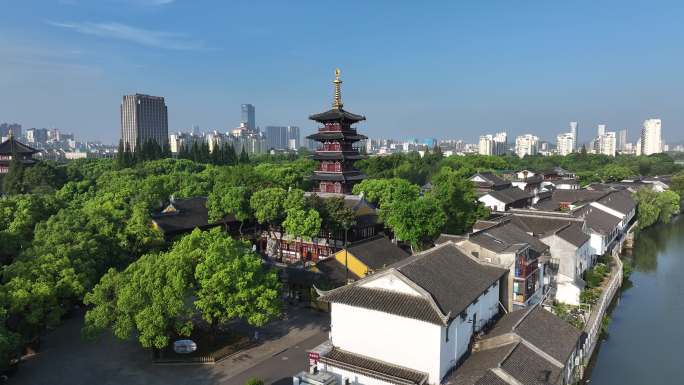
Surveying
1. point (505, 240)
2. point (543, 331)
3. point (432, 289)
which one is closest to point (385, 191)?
point (505, 240)

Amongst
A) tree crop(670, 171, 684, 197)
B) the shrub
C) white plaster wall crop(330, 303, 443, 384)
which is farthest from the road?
tree crop(670, 171, 684, 197)

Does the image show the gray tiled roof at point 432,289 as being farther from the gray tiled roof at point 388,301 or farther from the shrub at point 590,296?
the shrub at point 590,296

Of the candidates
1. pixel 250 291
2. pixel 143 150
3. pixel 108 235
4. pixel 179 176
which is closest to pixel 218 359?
pixel 250 291

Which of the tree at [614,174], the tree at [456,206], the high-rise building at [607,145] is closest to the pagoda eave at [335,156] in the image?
the tree at [456,206]

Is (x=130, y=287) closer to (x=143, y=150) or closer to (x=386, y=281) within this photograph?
(x=386, y=281)

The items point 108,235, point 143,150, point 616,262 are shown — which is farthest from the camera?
point 143,150

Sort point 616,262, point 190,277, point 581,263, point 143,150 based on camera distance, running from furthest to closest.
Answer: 1. point 143,150
2. point 616,262
3. point 581,263
4. point 190,277
